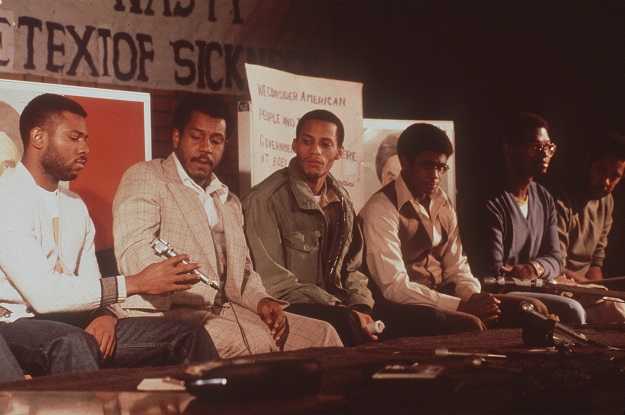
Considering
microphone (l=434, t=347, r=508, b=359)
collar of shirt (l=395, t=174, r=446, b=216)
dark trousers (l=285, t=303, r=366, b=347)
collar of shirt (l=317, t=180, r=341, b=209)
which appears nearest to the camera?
microphone (l=434, t=347, r=508, b=359)

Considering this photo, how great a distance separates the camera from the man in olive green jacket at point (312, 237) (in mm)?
2859

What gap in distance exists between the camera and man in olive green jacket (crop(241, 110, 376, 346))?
9.38ft

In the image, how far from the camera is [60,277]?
7.33 feet

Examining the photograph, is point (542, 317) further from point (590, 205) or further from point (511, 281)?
point (590, 205)

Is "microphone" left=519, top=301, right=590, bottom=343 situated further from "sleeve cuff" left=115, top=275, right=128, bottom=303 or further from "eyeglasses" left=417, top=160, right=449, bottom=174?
"eyeglasses" left=417, top=160, right=449, bottom=174

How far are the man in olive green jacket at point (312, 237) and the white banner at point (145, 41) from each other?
39cm

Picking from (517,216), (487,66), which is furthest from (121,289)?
(487,66)

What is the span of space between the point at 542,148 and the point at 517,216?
12.8 inches

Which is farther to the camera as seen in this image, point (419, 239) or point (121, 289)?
point (419, 239)

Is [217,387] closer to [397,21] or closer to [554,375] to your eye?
[554,375]

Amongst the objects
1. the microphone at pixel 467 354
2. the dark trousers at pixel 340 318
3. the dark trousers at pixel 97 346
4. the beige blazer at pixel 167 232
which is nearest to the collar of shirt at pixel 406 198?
the dark trousers at pixel 340 318

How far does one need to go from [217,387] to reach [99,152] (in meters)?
1.92

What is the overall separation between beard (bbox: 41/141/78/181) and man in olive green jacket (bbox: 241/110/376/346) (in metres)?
0.67

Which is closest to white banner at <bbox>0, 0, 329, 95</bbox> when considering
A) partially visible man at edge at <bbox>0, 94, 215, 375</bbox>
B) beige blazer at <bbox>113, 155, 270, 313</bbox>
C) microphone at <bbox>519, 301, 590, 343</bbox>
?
partially visible man at edge at <bbox>0, 94, 215, 375</bbox>
